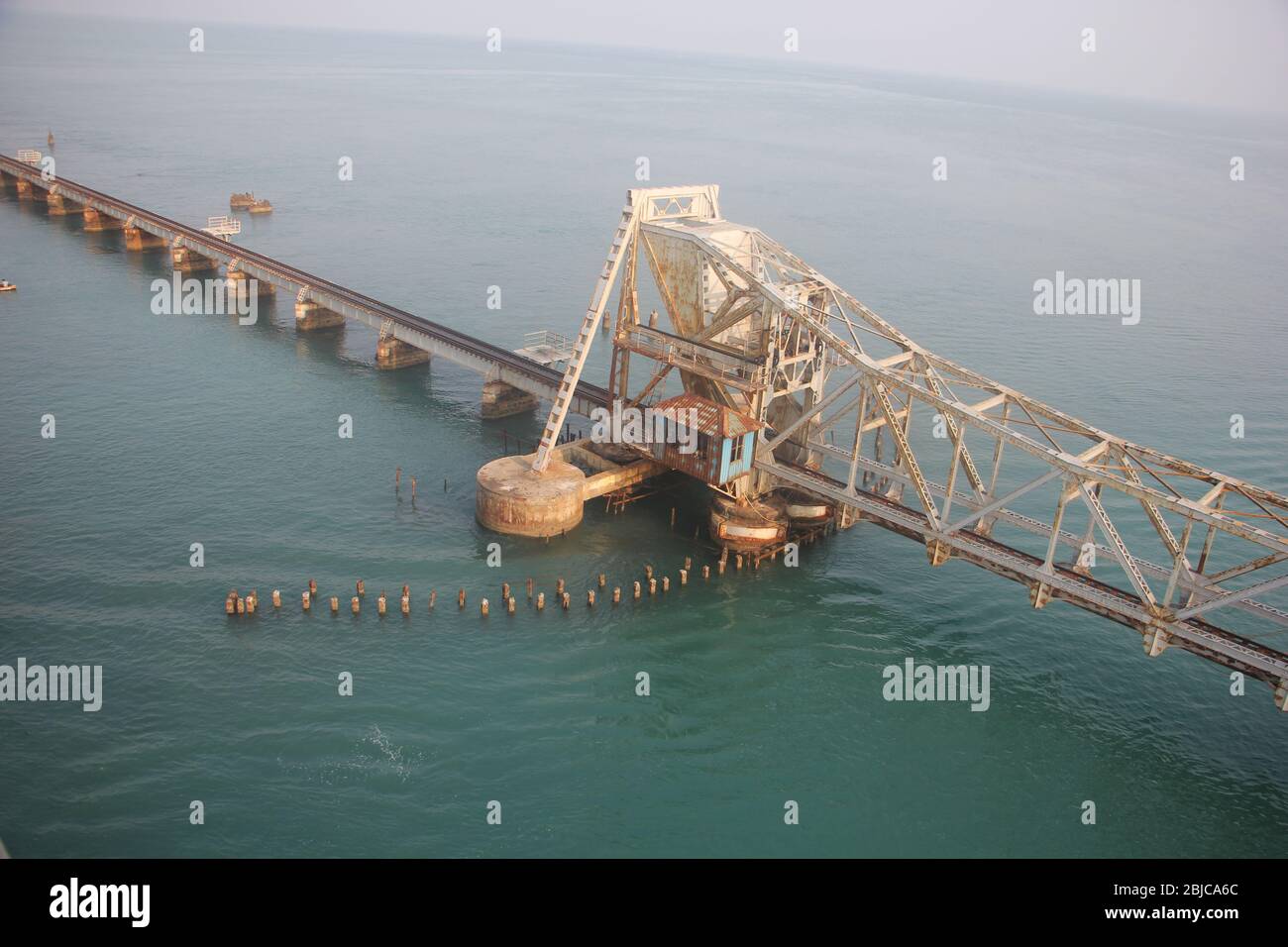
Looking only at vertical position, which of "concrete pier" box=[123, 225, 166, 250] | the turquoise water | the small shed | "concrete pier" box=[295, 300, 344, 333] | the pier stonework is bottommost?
the turquoise water

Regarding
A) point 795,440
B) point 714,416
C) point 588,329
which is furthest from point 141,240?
point 795,440

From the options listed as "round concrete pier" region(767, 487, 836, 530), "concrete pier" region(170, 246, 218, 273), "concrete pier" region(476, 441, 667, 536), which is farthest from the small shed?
"concrete pier" region(170, 246, 218, 273)

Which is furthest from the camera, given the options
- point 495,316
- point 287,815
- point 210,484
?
point 495,316

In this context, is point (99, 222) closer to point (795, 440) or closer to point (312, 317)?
point (312, 317)

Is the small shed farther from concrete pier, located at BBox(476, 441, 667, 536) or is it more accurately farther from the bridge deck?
the bridge deck
